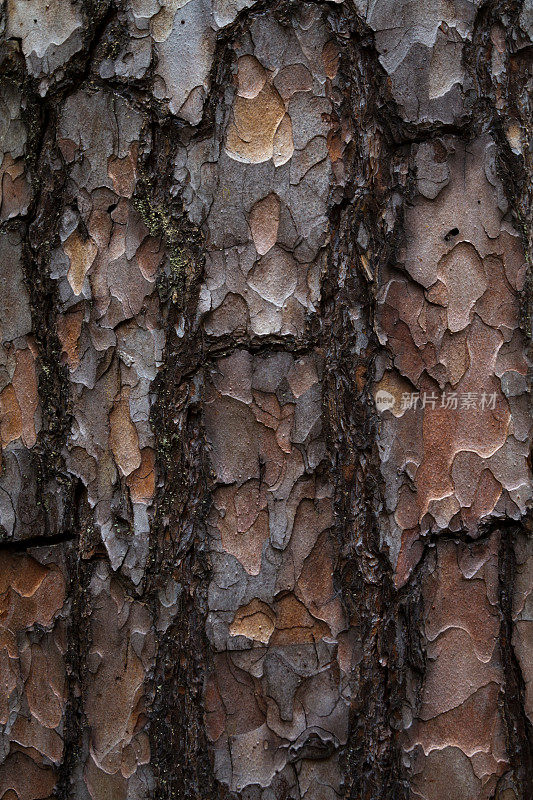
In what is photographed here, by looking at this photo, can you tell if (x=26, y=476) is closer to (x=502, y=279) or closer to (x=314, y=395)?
(x=314, y=395)

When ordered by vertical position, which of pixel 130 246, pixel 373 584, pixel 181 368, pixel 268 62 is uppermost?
pixel 268 62

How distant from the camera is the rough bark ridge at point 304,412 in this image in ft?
2.40

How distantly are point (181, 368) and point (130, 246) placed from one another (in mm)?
154

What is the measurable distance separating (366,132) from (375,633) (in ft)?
1.83

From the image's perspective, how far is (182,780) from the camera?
727 mm

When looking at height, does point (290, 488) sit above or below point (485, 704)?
above

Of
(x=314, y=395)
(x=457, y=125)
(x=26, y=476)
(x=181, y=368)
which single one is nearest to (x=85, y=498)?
(x=26, y=476)

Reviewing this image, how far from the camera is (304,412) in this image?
0.74m

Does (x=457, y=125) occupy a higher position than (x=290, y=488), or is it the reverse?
(x=457, y=125)

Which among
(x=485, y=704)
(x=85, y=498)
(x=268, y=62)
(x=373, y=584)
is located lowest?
(x=485, y=704)

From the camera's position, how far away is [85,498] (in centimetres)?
77

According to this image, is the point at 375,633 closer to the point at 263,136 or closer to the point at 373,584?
the point at 373,584

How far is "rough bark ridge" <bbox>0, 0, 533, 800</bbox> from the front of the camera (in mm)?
733

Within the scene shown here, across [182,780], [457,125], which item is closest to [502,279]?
[457,125]
